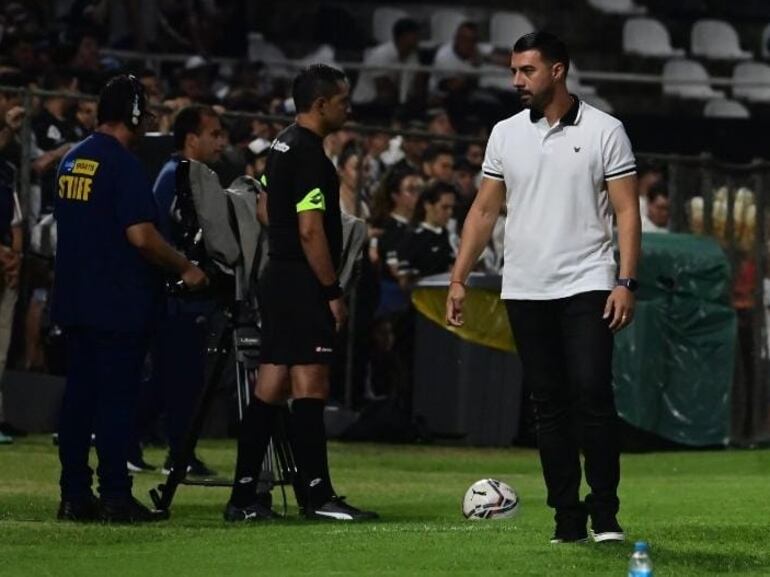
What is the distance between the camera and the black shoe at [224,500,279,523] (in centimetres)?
1115

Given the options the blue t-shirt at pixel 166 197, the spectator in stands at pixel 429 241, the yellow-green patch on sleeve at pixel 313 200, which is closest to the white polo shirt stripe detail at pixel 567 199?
the yellow-green patch on sleeve at pixel 313 200

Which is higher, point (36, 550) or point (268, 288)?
point (268, 288)

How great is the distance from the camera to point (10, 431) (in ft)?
54.3

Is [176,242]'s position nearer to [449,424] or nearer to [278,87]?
[449,424]

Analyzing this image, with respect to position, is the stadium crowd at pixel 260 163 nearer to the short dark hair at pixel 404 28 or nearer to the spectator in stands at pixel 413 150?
the spectator in stands at pixel 413 150

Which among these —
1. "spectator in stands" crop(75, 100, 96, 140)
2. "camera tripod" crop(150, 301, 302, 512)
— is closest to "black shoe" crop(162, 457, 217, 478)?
"camera tripod" crop(150, 301, 302, 512)

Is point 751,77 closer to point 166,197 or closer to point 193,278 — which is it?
point 166,197

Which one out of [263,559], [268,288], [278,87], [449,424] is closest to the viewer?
[263,559]

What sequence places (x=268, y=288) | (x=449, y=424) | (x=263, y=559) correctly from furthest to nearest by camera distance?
(x=449, y=424) → (x=268, y=288) → (x=263, y=559)

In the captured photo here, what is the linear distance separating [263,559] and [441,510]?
320cm

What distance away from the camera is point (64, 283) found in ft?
36.5

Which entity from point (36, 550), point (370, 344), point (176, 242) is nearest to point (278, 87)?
point (370, 344)

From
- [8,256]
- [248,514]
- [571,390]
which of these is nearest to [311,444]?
[248,514]

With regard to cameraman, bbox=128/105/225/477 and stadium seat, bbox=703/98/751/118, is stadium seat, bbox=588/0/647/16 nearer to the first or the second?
stadium seat, bbox=703/98/751/118
